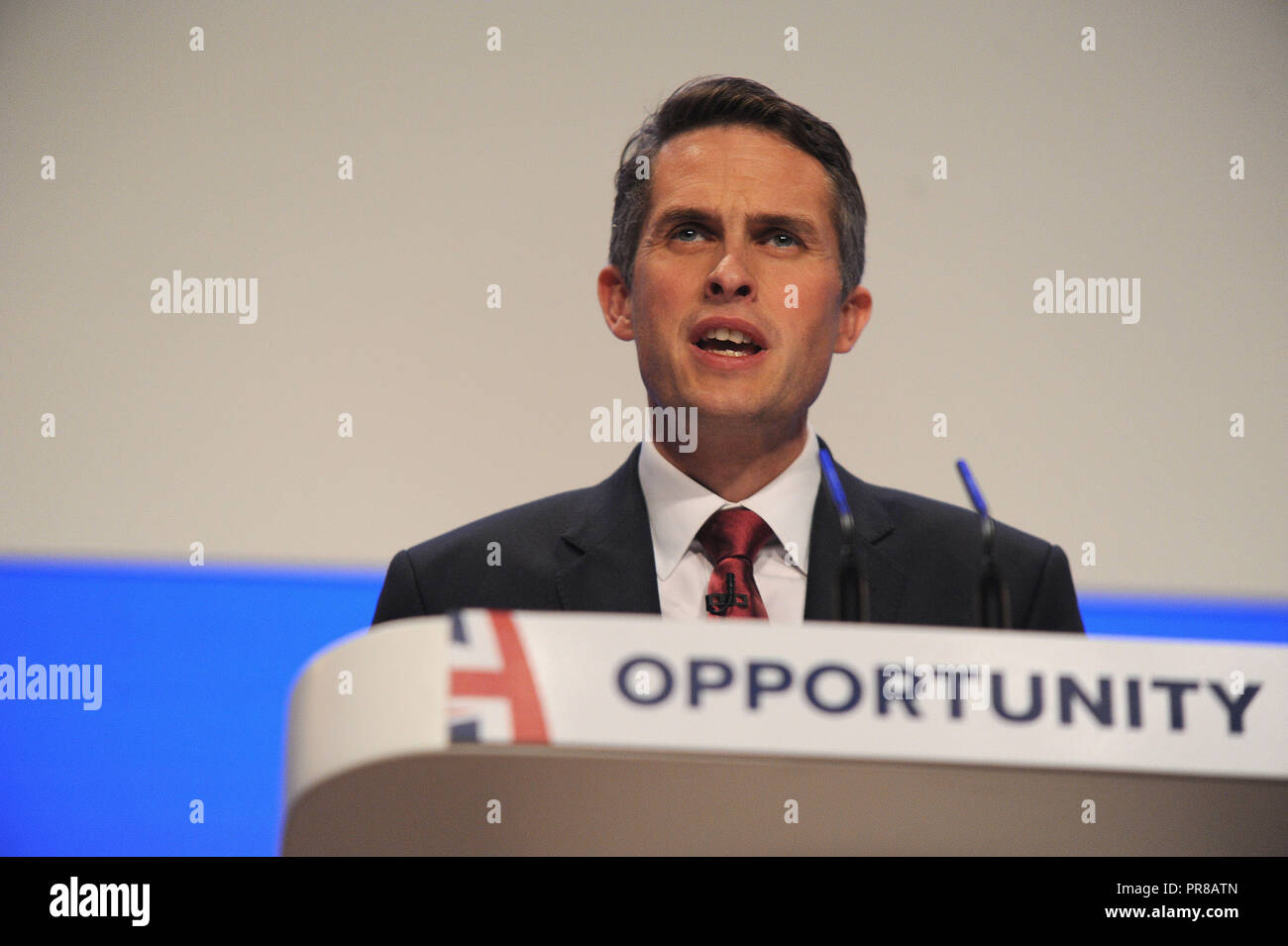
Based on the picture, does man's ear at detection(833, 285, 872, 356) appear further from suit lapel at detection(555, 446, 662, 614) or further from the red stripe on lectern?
the red stripe on lectern

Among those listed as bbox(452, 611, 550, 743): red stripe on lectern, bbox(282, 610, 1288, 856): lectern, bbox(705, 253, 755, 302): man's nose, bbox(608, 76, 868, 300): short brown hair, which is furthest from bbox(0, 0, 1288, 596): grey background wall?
bbox(452, 611, 550, 743): red stripe on lectern

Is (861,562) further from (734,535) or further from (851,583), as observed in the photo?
(851,583)

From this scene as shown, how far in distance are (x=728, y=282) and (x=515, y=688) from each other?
1481mm

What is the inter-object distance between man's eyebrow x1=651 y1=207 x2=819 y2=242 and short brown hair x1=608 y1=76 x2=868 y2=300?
0.28 feet

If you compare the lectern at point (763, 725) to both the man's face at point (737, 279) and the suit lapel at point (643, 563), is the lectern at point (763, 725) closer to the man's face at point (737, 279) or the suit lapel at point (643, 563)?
the suit lapel at point (643, 563)

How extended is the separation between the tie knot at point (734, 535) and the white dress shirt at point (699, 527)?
0.02 m

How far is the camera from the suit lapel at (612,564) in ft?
8.49

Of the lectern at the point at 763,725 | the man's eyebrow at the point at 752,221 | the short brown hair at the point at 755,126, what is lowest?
the lectern at the point at 763,725

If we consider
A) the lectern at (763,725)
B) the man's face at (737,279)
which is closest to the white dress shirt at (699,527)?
the man's face at (737,279)

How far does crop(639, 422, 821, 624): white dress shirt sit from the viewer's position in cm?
259

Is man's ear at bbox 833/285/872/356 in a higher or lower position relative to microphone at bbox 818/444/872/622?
higher

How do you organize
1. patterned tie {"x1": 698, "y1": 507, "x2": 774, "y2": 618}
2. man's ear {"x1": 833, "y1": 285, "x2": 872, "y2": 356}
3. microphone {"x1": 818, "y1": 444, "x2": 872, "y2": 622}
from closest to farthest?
microphone {"x1": 818, "y1": 444, "x2": 872, "y2": 622} → patterned tie {"x1": 698, "y1": 507, "x2": 774, "y2": 618} → man's ear {"x1": 833, "y1": 285, "x2": 872, "y2": 356}

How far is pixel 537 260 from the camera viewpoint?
3.56 m

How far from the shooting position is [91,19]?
376 centimetres
